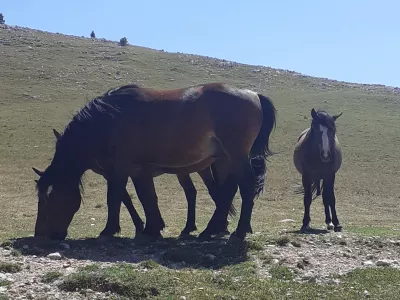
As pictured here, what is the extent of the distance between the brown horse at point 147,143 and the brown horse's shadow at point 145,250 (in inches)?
23.9

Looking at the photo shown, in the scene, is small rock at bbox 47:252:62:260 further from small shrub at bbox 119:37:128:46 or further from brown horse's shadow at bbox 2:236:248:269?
small shrub at bbox 119:37:128:46

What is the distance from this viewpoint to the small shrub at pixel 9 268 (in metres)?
7.53

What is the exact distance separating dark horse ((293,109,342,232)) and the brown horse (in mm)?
3506

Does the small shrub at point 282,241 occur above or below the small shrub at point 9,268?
above

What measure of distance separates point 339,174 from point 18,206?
18.7m

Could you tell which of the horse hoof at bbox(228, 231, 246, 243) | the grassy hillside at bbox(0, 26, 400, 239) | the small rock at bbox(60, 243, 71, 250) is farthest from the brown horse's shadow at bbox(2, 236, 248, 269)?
the grassy hillside at bbox(0, 26, 400, 239)

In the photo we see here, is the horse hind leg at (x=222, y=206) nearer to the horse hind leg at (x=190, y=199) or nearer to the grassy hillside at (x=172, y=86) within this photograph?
the horse hind leg at (x=190, y=199)

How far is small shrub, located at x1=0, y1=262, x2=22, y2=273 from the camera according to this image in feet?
24.7

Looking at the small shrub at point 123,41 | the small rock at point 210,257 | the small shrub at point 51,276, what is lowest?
the small shrub at point 51,276

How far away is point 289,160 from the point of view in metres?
35.0

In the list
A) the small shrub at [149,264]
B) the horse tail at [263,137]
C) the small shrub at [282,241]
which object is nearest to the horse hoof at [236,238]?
the small shrub at [282,241]

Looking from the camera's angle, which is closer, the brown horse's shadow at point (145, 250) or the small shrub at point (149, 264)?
the small shrub at point (149, 264)

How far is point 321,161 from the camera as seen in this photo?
14195 millimetres

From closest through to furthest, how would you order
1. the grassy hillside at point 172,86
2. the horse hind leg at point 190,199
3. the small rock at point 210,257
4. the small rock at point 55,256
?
the small rock at point 55,256 < the small rock at point 210,257 < the horse hind leg at point 190,199 < the grassy hillside at point 172,86
